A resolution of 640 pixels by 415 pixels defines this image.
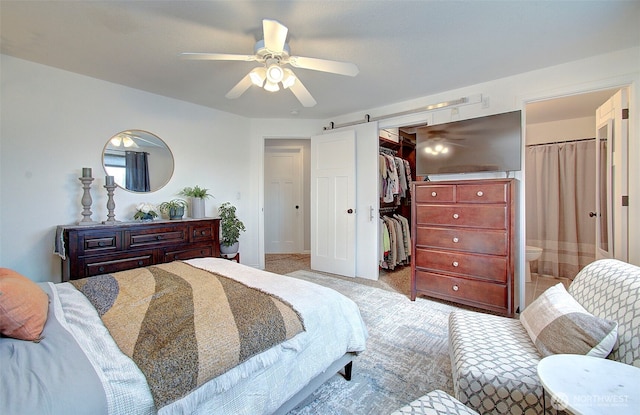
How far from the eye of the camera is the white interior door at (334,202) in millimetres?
3992

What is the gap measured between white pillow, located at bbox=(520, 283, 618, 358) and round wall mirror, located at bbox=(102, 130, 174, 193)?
371cm

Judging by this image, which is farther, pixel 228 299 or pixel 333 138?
pixel 333 138

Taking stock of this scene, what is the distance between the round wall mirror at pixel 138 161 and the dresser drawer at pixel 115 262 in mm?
858

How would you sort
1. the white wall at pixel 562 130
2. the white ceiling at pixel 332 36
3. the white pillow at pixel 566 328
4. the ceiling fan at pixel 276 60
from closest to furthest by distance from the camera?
the white pillow at pixel 566 328, the ceiling fan at pixel 276 60, the white ceiling at pixel 332 36, the white wall at pixel 562 130

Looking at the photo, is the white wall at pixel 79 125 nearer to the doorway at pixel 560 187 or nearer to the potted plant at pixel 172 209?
the potted plant at pixel 172 209

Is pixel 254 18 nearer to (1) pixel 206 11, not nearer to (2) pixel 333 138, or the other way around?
(1) pixel 206 11

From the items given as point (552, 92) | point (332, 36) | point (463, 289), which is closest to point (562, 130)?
point (552, 92)

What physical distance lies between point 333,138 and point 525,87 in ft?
7.53

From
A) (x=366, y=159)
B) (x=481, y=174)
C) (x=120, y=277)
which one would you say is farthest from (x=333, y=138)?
(x=120, y=277)

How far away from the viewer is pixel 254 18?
6.15 ft

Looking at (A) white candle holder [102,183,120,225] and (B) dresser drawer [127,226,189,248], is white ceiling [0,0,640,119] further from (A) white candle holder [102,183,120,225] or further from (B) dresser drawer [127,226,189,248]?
(B) dresser drawer [127,226,189,248]

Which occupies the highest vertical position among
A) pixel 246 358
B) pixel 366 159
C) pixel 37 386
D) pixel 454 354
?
Answer: pixel 366 159

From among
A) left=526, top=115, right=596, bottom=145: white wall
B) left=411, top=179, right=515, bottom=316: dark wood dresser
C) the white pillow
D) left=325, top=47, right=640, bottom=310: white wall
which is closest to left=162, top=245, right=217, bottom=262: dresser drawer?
left=411, top=179, right=515, bottom=316: dark wood dresser

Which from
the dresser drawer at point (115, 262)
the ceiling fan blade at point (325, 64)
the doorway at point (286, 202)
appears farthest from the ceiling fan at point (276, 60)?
the doorway at point (286, 202)
